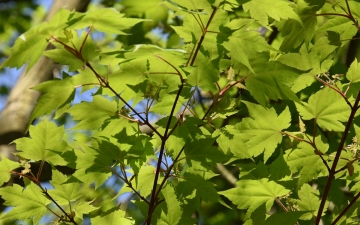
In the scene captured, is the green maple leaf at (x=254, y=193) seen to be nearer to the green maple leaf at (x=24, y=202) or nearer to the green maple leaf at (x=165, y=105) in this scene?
the green maple leaf at (x=165, y=105)

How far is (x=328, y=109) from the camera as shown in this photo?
119 cm

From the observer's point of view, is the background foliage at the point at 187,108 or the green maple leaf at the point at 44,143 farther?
the green maple leaf at the point at 44,143

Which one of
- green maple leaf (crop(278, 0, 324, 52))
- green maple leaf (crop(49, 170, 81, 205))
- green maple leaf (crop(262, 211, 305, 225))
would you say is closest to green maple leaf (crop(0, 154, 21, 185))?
green maple leaf (crop(49, 170, 81, 205))

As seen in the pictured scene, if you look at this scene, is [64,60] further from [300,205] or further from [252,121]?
[300,205]

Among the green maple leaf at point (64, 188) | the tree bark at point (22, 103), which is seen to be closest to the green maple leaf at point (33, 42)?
the green maple leaf at point (64, 188)

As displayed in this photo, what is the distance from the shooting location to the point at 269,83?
1081mm

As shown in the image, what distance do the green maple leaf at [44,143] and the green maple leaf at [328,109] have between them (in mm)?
613

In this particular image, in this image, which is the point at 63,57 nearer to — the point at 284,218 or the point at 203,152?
the point at 203,152

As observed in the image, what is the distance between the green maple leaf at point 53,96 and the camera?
1.05 metres

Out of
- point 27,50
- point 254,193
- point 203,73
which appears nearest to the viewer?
point 27,50

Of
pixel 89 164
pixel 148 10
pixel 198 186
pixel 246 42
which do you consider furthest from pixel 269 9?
pixel 148 10

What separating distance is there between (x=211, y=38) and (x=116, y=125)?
30 cm

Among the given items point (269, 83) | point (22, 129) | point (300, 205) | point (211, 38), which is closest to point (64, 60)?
point (211, 38)

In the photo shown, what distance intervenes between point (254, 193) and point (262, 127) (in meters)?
0.16
